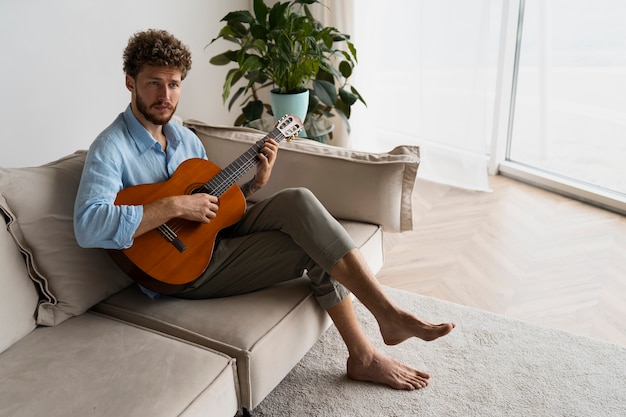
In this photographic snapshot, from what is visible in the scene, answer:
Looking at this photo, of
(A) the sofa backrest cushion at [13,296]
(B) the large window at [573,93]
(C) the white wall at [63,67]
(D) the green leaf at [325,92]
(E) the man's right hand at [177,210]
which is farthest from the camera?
(B) the large window at [573,93]

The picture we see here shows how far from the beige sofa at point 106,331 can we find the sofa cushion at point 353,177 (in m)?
0.16

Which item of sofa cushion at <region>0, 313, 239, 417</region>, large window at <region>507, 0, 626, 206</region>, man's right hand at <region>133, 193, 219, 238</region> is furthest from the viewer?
large window at <region>507, 0, 626, 206</region>

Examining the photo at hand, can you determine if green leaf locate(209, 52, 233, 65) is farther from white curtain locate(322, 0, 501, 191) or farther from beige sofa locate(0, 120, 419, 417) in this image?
beige sofa locate(0, 120, 419, 417)

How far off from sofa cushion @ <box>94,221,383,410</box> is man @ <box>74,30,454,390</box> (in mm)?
48

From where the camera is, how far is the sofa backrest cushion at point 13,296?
1.60 m

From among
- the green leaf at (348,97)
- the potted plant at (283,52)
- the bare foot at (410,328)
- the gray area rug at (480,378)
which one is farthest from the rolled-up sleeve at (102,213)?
the green leaf at (348,97)

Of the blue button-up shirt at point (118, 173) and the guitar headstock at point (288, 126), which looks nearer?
the blue button-up shirt at point (118, 173)

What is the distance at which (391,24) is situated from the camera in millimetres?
3596

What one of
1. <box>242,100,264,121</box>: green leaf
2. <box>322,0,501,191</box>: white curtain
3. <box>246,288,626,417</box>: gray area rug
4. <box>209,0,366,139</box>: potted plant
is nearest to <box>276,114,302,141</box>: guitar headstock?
<box>209,0,366,139</box>: potted plant

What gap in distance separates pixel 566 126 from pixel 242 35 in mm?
1858

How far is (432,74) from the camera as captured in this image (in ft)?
11.2

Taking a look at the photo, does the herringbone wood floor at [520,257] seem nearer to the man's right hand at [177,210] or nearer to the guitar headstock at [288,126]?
the guitar headstock at [288,126]

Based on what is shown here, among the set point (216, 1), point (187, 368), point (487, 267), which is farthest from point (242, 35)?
point (187, 368)

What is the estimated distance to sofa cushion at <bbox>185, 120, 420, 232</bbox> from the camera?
2.09 meters
